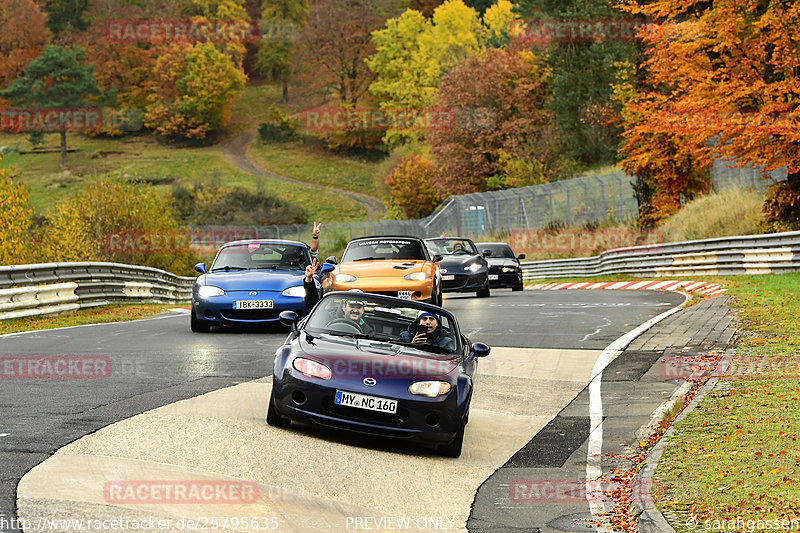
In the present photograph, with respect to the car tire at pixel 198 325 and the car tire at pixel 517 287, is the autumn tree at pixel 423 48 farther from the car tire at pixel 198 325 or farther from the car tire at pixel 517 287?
the car tire at pixel 198 325

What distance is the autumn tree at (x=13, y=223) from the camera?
27.1 meters

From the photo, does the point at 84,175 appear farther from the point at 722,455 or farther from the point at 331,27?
the point at 722,455

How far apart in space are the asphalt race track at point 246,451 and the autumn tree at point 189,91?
4471 inches

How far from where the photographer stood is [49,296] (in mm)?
21250

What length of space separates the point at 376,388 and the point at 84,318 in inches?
560

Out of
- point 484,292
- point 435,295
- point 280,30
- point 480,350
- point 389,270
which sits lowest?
point 484,292

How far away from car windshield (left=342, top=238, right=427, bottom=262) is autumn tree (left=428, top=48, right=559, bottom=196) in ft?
158

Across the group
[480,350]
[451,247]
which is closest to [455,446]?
[480,350]

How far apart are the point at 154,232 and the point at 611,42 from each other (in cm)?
3023

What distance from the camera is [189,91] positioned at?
12600 cm

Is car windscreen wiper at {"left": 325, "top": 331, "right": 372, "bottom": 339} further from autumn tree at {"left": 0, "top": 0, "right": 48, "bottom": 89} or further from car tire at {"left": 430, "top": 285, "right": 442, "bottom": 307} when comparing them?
autumn tree at {"left": 0, "top": 0, "right": 48, "bottom": 89}

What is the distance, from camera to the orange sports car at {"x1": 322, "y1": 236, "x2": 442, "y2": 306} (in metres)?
18.7

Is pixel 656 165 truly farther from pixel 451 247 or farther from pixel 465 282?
pixel 465 282

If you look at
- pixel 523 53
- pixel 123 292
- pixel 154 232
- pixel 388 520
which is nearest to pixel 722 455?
pixel 388 520
